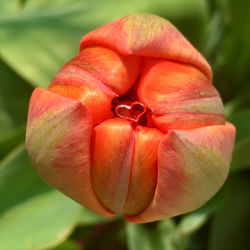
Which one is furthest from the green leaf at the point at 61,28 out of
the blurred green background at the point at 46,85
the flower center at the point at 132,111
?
the flower center at the point at 132,111

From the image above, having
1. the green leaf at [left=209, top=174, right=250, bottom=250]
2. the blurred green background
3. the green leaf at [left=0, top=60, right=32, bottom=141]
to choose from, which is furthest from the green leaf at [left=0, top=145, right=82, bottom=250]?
the green leaf at [left=209, top=174, right=250, bottom=250]

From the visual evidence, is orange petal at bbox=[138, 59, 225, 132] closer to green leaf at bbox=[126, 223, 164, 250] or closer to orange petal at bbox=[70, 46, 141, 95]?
orange petal at bbox=[70, 46, 141, 95]

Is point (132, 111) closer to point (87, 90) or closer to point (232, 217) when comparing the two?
point (87, 90)

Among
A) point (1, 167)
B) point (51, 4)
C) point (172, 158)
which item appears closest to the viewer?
point (172, 158)

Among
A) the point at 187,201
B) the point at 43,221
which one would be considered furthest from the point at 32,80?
the point at 187,201

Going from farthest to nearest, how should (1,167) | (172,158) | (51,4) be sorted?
(51,4)
(1,167)
(172,158)

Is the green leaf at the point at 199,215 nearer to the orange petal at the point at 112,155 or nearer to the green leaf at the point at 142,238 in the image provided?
the green leaf at the point at 142,238

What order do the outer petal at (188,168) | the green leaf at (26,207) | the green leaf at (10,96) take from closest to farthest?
the outer petal at (188,168) < the green leaf at (26,207) < the green leaf at (10,96)

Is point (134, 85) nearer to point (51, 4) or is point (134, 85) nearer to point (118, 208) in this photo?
point (118, 208)
